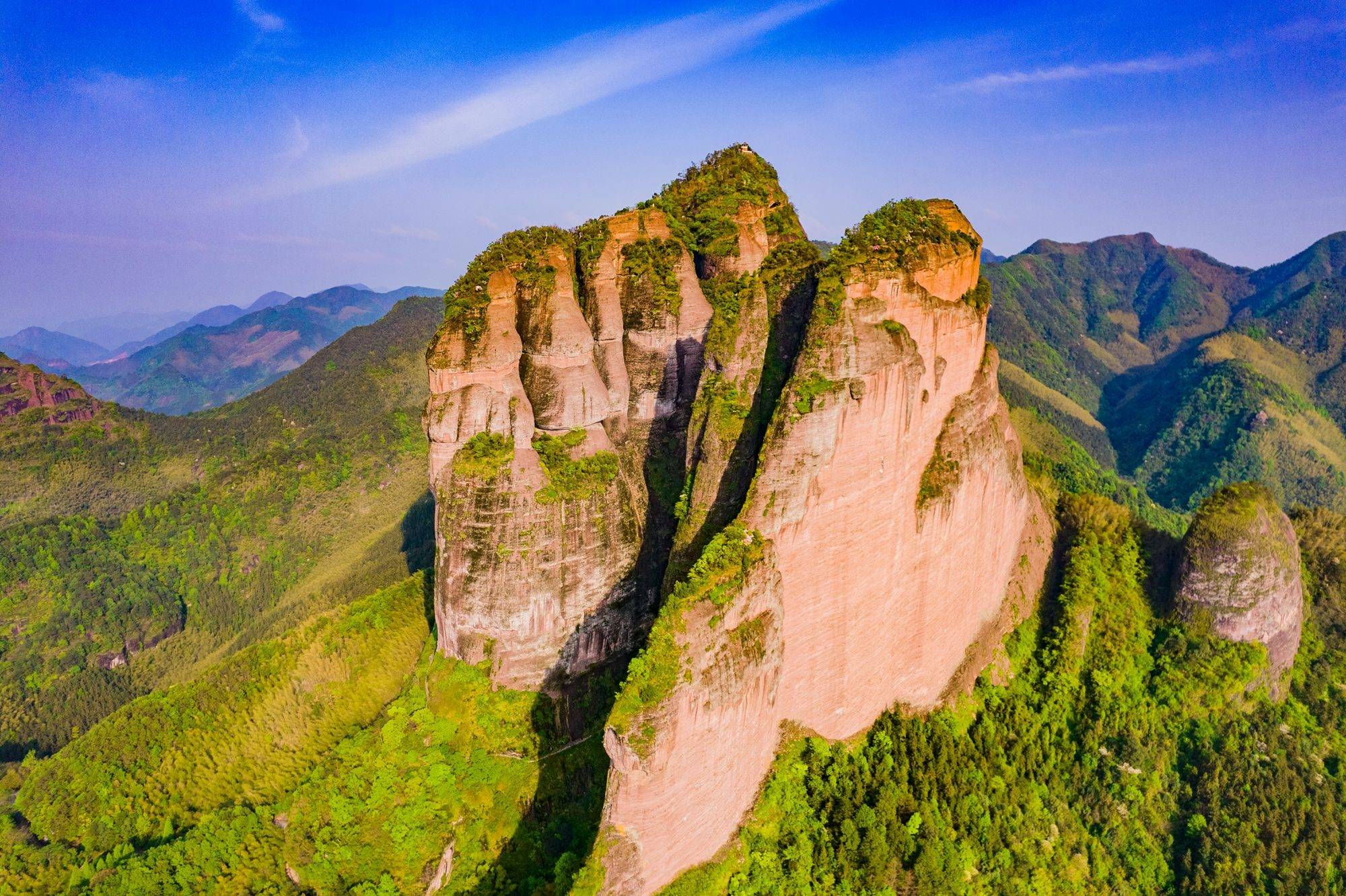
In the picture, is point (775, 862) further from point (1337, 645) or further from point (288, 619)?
point (288, 619)

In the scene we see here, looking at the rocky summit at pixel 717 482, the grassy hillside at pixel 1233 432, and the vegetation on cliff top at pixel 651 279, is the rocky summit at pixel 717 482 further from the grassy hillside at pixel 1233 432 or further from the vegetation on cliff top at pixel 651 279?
the grassy hillside at pixel 1233 432

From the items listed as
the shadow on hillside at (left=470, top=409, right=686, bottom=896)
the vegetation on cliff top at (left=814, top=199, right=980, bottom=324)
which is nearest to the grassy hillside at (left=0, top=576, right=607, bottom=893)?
the shadow on hillside at (left=470, top=409, right=686, bottom=896)

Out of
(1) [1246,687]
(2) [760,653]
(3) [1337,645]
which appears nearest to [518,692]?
(2) [760,653]

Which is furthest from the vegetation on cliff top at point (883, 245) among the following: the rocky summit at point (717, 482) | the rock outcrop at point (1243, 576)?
the rock outcrop at point (1243, 576)

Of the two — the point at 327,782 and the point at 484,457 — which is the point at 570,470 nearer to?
the point at 484,457

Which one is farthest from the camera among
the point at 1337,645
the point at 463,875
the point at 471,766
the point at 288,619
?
the point at 288,619
